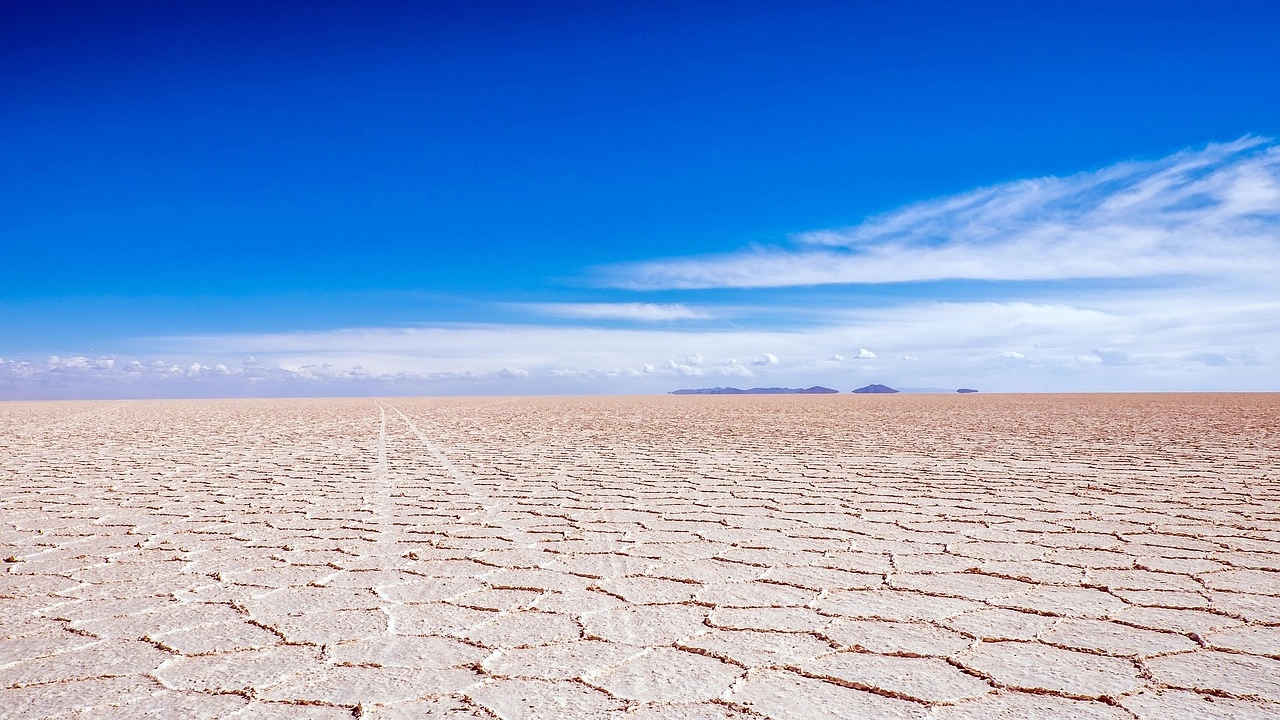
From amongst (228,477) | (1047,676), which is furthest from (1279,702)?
(228,477)

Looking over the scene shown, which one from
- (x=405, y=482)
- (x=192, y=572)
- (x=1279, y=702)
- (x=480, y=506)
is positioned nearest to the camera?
(x=1279, y=702)

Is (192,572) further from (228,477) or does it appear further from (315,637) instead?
(228,477)

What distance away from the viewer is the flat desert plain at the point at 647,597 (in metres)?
1.92

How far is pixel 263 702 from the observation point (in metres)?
1.87

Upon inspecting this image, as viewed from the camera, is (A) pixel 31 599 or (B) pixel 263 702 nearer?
(B) pixel 263 702

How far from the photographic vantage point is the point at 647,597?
8.96 ft

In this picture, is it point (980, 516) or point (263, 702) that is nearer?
point (263, 702)

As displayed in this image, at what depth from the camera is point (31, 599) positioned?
9.00 feet

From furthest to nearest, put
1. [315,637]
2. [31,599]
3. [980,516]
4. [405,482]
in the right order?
1. [405,482]
2. [980,516]
3. [31,599]
4. [315,637]

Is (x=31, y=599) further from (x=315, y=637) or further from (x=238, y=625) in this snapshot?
(x=315, y=637)

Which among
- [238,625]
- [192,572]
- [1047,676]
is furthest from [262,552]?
[1047,676]

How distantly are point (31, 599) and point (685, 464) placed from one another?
4973 millimetres

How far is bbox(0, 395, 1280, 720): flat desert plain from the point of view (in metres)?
1.92

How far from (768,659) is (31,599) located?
7.48 feet
